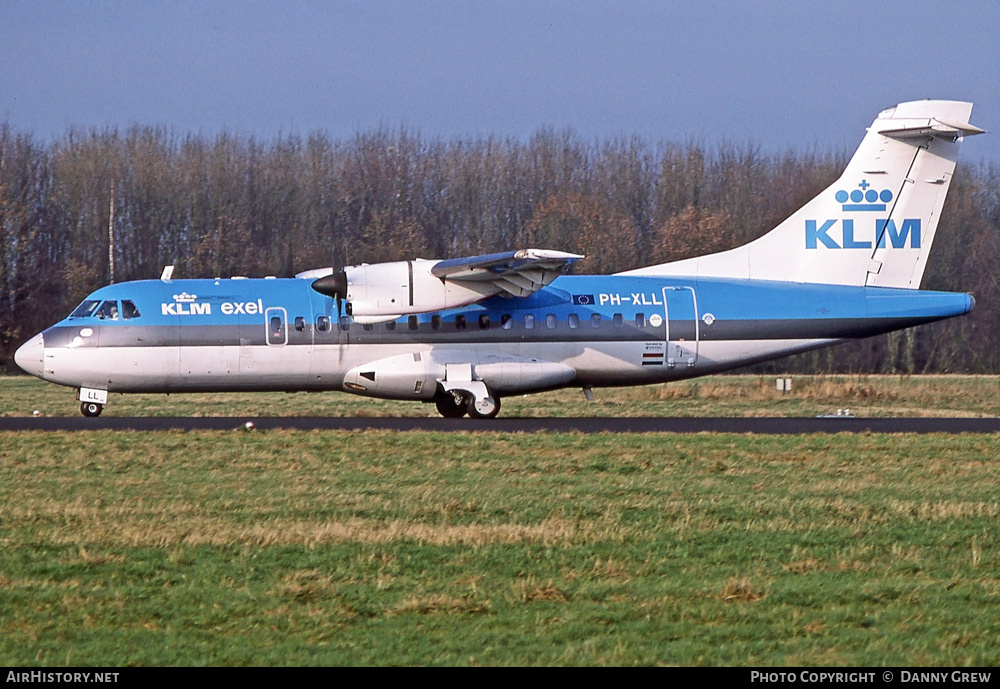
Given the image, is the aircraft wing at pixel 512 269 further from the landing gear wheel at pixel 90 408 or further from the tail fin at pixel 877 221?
the landing gear wheel at pixel 90 408

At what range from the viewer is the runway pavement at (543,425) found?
812 inches

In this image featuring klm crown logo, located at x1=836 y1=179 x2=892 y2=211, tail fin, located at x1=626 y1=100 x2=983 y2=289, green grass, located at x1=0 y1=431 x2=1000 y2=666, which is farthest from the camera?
klm crown logo, located at x1=836 y1=179 x2=892 y2=211

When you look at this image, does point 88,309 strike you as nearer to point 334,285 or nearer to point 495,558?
point 334,285

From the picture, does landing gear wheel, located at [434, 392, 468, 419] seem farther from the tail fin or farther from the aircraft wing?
the tail fin

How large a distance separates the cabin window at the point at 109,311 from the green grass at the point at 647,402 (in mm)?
4628

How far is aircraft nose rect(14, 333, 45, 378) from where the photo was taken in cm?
2223

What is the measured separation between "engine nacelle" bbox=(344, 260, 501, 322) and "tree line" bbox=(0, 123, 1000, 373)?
28.5 meters

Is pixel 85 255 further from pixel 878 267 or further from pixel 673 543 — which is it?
pixel 673 543

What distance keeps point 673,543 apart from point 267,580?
362 centimetres

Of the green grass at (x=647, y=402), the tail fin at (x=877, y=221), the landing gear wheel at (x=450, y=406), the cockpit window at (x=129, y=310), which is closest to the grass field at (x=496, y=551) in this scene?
the cockpit window at (x=129, y=310)

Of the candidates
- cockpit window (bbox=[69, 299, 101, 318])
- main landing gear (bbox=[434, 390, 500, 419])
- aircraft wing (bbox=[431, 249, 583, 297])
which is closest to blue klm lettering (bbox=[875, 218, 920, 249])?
aircraft wing (bbox=[431, 249, 583, 297])

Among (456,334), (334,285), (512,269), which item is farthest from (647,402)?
(334,285)

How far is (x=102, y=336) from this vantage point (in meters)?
22.3

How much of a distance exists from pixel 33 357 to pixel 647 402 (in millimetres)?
16829
